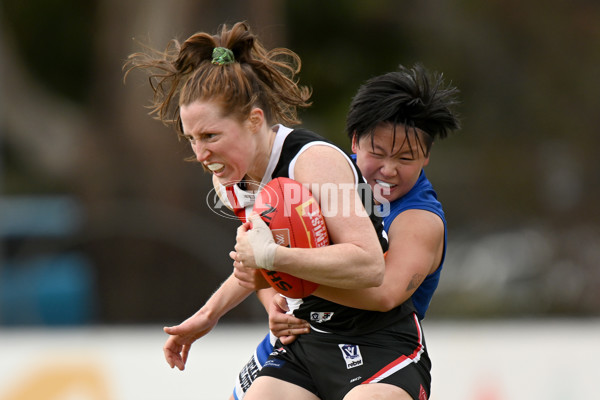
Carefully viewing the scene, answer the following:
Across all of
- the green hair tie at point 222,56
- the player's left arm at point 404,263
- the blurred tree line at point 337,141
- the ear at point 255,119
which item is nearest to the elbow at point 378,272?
the player's left arm at point 404,263

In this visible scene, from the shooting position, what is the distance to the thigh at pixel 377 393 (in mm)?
3070

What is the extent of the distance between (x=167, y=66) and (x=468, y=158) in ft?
47.5

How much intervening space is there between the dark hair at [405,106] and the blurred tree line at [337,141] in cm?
846

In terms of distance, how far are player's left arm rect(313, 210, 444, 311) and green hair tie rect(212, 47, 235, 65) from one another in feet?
2.81

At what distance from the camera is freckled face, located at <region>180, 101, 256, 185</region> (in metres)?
3.08

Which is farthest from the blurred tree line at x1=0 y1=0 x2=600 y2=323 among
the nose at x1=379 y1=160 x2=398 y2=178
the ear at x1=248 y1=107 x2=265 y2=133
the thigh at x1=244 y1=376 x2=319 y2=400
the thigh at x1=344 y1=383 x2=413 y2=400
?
the thigh at x1=344 y1=383 x2=413 y2=400

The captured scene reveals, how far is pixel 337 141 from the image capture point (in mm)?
15211

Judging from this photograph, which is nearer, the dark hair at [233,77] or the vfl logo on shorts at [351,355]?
the dark hair at [233,77]

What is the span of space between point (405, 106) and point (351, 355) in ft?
3.23

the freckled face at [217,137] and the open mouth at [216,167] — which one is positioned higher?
the freckled face at [217,137]

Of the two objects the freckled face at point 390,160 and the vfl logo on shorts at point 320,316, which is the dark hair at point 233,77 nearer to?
the freckled face at point 390,160

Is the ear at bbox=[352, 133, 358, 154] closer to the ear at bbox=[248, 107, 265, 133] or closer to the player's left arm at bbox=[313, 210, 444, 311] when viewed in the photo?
the player's left arm at bbox=[313, 210, 444, 311]

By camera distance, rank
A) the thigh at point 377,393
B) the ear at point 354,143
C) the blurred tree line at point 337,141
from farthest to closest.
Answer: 1. the blurred tree line at point 337,141
2. the ear at point 354,143
3. the thigh at point 377,393

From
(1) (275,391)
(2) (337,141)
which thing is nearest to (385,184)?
(1) (275,391)
